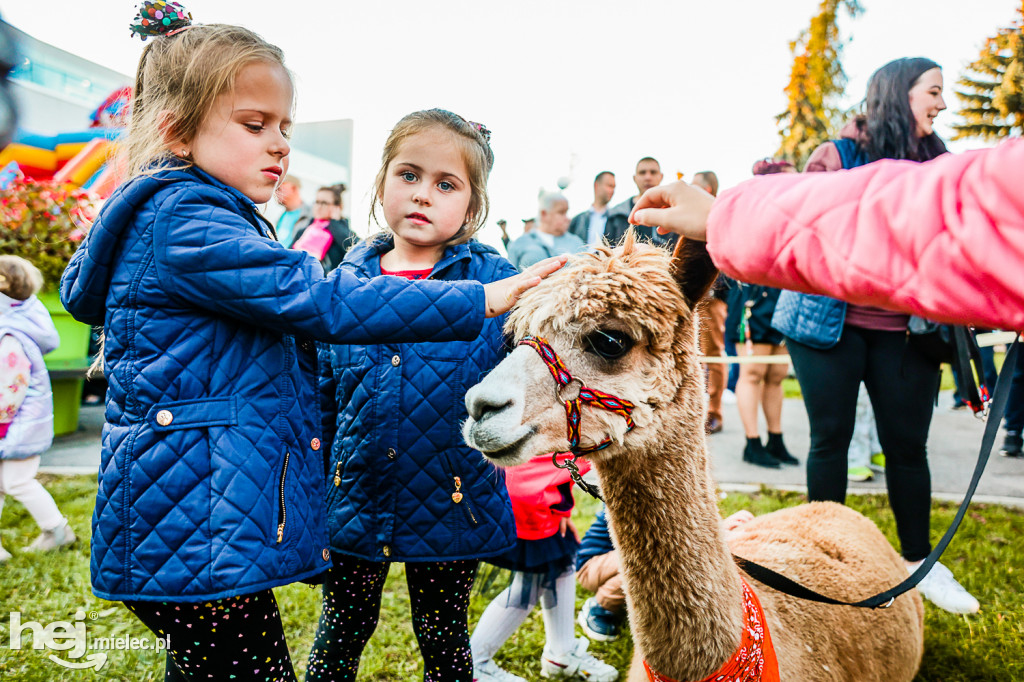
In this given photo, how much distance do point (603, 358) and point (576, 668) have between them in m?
1.68

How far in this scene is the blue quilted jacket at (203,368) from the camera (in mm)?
1239

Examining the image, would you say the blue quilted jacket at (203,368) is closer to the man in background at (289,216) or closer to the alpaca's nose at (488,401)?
the alpaca's nose at (488,401)

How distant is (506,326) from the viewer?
68.5 inches

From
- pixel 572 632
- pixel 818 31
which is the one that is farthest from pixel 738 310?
pixel 818 31

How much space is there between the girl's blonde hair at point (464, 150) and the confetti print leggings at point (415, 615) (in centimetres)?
104

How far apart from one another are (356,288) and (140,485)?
0.59 meters

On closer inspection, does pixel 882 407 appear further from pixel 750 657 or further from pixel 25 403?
pixel 25 403

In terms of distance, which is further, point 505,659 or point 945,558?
point 945,558

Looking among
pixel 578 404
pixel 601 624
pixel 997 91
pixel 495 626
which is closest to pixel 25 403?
pixel 495 626

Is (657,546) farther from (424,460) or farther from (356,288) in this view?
(356,288)

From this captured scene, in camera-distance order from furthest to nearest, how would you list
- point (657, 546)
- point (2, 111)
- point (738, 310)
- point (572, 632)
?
point (2, 111) → point (738, 310) → point (572, 632) → point (657, 546)

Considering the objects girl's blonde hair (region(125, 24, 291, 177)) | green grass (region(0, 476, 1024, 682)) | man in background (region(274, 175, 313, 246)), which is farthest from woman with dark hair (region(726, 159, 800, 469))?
man in background (region(274, 175, 313, 246))

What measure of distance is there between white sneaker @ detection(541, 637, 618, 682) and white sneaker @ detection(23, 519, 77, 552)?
3.09 metres

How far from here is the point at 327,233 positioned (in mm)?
6340
